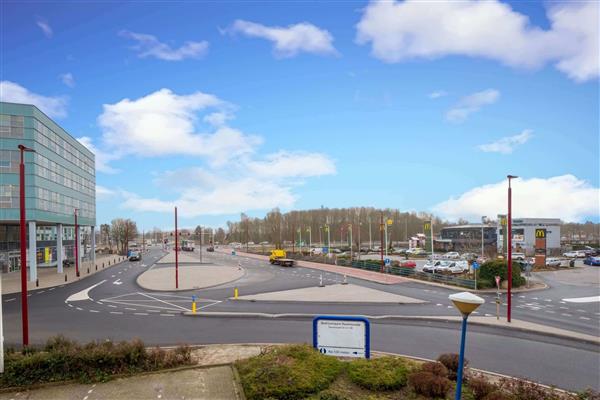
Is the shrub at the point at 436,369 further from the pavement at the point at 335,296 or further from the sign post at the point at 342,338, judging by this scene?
the pavement at the point at 335,296

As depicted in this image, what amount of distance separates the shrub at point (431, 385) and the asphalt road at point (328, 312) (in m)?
4.13

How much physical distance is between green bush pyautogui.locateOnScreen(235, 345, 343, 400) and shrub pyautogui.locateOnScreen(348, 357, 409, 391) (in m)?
0.60

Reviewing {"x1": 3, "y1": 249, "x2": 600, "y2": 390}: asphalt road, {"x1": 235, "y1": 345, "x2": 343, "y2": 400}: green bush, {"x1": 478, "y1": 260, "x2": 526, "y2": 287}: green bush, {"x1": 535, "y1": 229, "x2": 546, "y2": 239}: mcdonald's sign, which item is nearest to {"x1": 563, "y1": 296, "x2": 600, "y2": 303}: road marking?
Result: {"x1": 3, "y1": 249, "x2": 600, "y2": 390}: asphalt road

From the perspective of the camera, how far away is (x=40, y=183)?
4119 centimetres

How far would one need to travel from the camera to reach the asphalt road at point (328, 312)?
46.6ft

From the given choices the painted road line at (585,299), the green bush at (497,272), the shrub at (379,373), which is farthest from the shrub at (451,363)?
the green bush at (497,272)

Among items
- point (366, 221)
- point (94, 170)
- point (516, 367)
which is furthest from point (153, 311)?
point (366, 221)

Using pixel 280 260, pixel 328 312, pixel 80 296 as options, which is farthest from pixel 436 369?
pixel 280 260

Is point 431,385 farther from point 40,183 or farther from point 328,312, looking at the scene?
point 40,183

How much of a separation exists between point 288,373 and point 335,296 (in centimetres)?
1810

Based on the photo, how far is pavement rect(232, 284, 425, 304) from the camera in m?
26.5

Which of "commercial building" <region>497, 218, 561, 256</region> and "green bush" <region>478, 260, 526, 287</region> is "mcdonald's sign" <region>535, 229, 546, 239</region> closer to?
"green bush" <region>478, 260, 526, 287</region>

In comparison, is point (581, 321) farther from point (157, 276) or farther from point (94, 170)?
point (94, 170)

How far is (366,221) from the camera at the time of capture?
15275 cm
